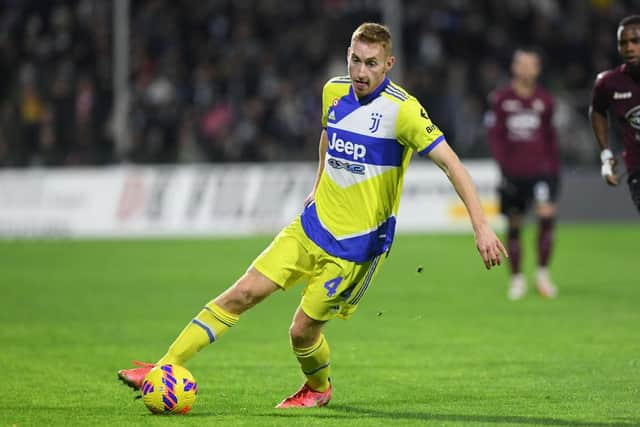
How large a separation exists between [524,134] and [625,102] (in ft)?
13.9

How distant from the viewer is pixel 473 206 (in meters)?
6.29

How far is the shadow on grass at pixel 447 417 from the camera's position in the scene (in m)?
6.45

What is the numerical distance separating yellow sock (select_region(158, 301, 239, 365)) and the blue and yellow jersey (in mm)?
676

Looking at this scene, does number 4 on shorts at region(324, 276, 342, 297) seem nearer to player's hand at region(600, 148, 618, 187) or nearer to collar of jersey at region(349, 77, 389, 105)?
collar of jersey at region(349, 77, 389, 105)

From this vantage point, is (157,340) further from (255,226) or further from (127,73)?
(127,73)

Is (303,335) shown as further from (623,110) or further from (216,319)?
(623,110)

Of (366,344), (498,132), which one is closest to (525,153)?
(498,132)

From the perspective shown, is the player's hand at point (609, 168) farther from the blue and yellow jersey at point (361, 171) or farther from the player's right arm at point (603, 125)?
the blue and yellow jersey at point (361, 171)

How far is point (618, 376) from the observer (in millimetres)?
8023

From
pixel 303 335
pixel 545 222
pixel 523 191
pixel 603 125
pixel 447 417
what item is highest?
pixel 603 125

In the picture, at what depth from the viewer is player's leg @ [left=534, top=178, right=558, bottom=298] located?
13188 mm

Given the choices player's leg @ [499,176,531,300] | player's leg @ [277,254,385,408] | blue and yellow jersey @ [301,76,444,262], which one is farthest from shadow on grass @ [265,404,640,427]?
player's leg @ [499,176,531,300]

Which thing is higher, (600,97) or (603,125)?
(600,97)

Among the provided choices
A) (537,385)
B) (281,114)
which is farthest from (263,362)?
(281,114)
